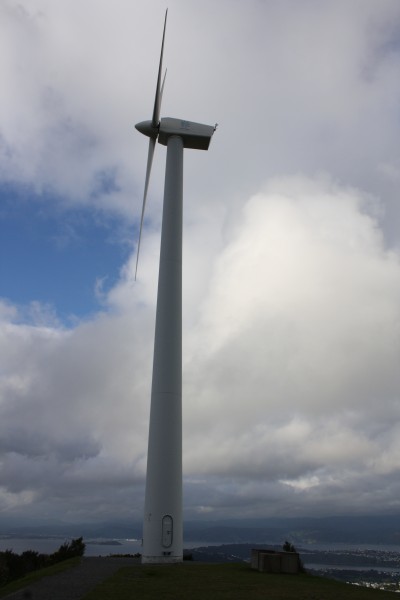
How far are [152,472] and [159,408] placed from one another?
11.2ft

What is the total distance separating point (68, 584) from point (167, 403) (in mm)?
10734

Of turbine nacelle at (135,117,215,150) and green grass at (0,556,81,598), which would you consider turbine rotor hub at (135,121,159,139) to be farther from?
green grass at (0,556,81,598)

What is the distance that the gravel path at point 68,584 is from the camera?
15281mm

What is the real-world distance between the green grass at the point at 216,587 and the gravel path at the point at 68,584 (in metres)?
0.54

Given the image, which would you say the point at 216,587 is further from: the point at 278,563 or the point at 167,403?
the point at 167,403

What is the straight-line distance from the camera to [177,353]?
92.5ft

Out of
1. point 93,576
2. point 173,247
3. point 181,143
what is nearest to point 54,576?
point 93,576

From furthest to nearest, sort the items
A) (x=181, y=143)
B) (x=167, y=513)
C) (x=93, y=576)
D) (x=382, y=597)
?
1. (x=181, y=143)
2. (x=167, y=513)
3. (x=93, y=576)
4. (x=382, y=597)

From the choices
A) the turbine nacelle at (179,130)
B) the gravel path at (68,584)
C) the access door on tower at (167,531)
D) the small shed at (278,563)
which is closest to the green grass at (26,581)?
the gravel path at (68,584)

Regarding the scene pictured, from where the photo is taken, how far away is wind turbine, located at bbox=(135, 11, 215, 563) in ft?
83.5

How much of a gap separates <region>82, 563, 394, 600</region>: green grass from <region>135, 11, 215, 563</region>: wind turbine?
129 inches

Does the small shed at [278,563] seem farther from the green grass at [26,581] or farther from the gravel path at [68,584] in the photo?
the green grass at [26,581]

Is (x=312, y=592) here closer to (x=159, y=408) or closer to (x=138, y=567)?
(x=138, y=567)

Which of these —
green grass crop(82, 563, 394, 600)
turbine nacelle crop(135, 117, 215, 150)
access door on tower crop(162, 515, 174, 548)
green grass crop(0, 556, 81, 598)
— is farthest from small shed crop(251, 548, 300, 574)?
turbine nacelle crop(135, 117, 215, 150)
